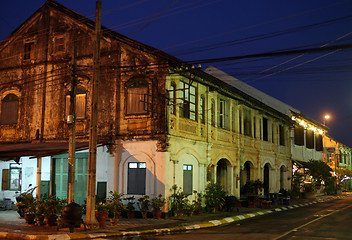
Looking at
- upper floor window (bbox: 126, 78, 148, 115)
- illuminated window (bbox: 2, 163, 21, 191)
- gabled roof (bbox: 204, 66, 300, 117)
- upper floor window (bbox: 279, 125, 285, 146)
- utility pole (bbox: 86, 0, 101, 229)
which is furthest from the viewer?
upper floor window (bbox: 279, 125, 285, 146)

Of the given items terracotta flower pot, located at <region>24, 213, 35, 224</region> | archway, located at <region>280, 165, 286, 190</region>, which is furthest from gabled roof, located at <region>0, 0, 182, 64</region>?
archway, located at <region>280, 165, 286, 190</region>

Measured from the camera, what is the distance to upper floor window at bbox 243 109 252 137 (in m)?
28.7

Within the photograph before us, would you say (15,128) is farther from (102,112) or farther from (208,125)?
(208,125)

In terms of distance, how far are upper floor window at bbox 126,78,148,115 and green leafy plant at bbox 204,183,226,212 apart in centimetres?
584

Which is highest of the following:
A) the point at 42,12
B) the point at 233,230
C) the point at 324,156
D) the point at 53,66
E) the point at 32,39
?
the point at 42,12

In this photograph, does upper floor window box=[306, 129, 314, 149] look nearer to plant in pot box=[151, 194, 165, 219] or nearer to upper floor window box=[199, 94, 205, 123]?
upper floor window box=[199, 94, 205, 123]

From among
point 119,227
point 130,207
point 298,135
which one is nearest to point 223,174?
point 130,207

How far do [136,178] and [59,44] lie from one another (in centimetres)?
937

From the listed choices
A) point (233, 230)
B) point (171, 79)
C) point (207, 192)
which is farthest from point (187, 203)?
point (171, 79)

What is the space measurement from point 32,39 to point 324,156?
48.3 metres

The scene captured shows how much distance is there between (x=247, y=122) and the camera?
1140 inches

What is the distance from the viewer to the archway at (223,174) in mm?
25788

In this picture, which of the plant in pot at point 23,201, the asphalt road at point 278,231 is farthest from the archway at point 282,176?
the plant in pot at point 23,201

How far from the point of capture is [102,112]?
811 inches
